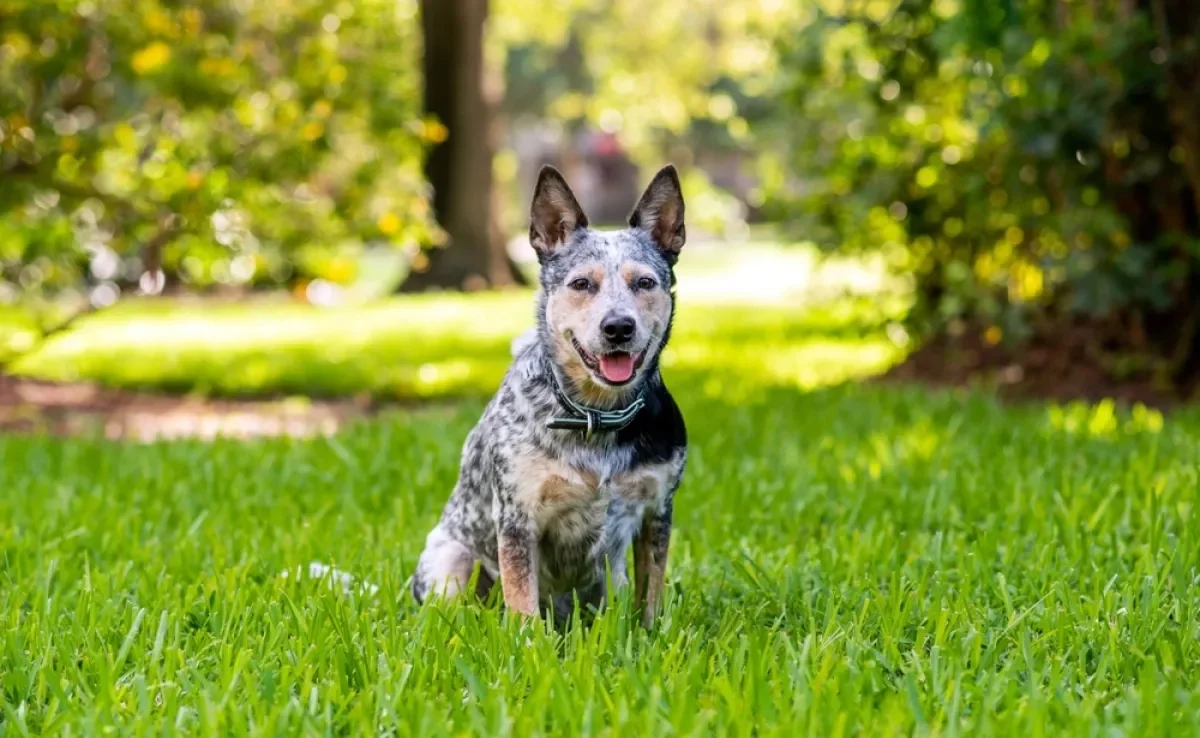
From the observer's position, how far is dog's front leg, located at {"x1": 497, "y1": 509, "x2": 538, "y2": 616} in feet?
12.7

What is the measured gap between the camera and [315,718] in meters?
3.15

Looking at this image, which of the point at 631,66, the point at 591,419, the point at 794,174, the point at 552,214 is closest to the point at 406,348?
the point at 794,174

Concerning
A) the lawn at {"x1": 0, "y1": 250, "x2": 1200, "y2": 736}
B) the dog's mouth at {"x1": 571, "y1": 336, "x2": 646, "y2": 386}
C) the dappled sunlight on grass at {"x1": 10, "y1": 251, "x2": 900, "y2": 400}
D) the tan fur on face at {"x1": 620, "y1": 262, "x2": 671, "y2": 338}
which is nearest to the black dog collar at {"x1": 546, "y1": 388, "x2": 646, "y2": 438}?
the dog's mouth at {"x1": 571, "y1": 336, "x2": 646, "y2": 386}

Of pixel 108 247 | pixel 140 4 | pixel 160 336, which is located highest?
pixel 140 4

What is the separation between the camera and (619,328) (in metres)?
3.79

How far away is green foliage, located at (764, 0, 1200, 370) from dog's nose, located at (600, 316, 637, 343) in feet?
15.6

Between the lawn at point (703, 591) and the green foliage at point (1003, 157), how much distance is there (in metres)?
1.19

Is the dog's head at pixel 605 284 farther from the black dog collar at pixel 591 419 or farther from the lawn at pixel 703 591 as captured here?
the lawn at pixel 703 591

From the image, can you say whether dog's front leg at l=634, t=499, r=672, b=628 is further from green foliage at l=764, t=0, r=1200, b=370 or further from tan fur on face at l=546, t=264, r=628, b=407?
green foliage at l=764, t=0, r=1200, b=370

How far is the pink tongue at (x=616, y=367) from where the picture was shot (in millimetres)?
3834

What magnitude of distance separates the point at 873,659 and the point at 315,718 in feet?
4.68

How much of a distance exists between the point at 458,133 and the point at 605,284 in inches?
637

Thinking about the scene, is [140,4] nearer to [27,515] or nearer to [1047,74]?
[27,515]

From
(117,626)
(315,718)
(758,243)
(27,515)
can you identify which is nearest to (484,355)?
(27,515)
